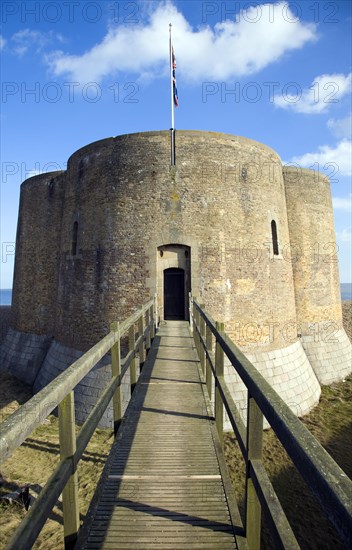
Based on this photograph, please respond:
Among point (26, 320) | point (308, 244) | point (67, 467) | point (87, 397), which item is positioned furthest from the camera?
point (26, 320)

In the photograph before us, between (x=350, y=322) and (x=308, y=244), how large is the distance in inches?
306

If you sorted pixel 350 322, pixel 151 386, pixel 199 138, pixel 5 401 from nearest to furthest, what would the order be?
pixel 151 386
pixel 199 138
pixel 5 401
pixel 350 322

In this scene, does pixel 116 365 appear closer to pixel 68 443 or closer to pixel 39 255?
pixel 68 443

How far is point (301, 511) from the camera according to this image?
6688 mm

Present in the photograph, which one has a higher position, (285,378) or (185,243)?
(185,243)

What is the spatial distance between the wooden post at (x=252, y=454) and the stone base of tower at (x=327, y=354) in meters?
12.9

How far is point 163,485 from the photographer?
2836 millimetres

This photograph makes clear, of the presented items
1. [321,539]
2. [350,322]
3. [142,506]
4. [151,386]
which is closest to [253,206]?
[151,386]

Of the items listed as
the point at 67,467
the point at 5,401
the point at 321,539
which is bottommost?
the point at 321,539

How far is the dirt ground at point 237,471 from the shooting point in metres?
5.93

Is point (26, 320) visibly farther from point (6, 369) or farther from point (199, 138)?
point (199, 138)

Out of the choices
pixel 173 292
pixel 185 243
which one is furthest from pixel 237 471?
pixel 173 292

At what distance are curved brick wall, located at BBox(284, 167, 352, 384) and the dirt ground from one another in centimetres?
301

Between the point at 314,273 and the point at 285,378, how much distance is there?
5.68 meters
